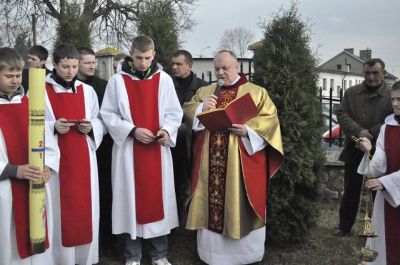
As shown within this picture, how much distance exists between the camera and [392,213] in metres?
3.69

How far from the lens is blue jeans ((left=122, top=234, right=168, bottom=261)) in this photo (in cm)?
437

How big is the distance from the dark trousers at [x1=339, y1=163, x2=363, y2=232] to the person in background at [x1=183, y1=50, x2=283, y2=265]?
1237 mm

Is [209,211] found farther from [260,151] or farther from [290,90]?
[290,90]

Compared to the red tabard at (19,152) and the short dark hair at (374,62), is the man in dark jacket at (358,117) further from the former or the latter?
the red tabard at (19,152)

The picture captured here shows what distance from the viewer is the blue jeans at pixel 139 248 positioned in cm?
437

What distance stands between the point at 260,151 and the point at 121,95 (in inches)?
57.0

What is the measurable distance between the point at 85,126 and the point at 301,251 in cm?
271

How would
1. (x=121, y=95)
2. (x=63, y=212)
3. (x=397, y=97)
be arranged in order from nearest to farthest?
(x=397, y=97)
(x=63, y=212)
(x=121, y=95)

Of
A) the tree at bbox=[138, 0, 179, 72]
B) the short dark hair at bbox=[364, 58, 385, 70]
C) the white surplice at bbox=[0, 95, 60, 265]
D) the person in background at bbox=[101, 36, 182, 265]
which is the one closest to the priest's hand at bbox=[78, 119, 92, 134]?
the person in background at bbox=[101, 36, 182, 265]

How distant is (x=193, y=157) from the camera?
4.59m

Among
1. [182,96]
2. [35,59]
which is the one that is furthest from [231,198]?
[35,59]

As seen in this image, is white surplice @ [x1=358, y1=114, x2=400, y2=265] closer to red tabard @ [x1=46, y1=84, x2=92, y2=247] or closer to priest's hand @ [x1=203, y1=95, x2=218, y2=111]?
priest's hand @ [x1=203, y1=95, x2=218, y2=111]

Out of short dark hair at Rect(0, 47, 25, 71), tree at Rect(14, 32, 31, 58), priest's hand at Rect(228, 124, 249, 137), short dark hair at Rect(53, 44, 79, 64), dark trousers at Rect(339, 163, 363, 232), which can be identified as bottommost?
dark trousers at Rect(339, 163, 363, 232)

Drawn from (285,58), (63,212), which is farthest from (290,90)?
(63,212)
